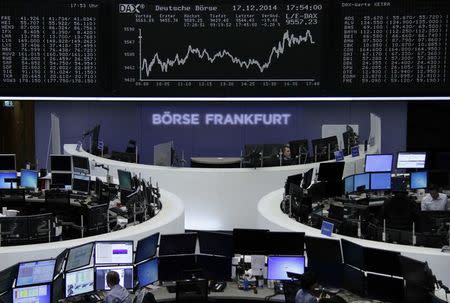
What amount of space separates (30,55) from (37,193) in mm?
3787

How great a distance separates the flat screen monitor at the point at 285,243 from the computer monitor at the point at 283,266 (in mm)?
57

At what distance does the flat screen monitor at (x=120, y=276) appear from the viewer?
6.80 metres

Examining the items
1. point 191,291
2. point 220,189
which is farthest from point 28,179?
point 191,291

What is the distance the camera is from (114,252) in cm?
685

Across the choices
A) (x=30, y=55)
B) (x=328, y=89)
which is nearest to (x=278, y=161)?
(x=328, y=89)

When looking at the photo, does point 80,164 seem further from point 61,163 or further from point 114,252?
point 114,252

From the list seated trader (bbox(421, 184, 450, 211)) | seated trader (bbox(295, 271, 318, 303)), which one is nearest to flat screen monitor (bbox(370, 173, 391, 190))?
seated trader (bbox(421, 184, 450, 211))

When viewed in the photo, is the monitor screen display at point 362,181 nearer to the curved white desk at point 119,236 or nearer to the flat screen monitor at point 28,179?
the curved white desk at point 119,236

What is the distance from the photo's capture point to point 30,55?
829cm

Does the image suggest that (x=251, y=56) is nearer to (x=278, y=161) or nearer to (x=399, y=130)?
(x=278, y=161)

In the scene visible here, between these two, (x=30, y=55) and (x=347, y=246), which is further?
(x=30, y=55)

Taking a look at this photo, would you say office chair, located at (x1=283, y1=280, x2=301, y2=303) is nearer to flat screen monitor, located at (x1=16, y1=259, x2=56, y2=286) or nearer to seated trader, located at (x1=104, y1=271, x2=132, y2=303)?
seated trader, located at (x1=104, y1=271, x2=132, y2=303)

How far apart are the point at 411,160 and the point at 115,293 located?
7.09 m

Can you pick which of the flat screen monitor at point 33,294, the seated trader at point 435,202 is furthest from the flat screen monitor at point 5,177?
the seated trader at point 435,202
